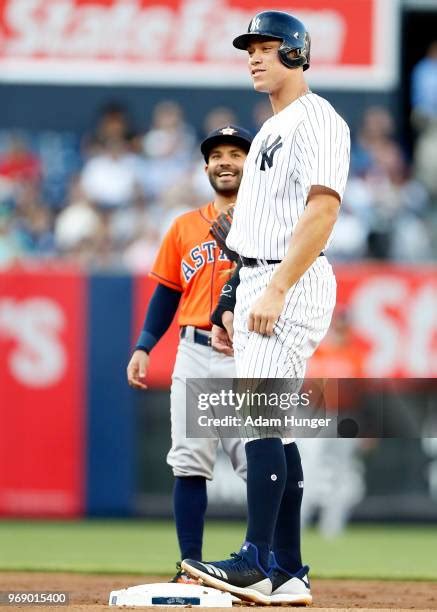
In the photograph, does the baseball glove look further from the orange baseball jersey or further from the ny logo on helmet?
the ny logo on helmet

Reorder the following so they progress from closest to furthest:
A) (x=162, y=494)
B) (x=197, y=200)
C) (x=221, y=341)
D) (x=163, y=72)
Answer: (x=221, y=341), (x=162, y=494), (x=197, y=200), (x=163, y=72)

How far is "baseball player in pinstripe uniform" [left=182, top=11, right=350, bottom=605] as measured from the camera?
456 cm

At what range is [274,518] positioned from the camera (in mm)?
4668

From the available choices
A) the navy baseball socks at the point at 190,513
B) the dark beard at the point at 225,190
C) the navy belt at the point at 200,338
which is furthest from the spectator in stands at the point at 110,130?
the navy baseball socks at the point at 190,513

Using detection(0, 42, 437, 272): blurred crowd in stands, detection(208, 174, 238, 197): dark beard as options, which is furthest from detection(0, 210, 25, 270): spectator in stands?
detection(208, 174, 238, 197): dark beard

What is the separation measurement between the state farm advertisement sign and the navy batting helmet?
282 inches

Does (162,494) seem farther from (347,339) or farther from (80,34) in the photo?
(80,34)

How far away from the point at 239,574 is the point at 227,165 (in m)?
1.82

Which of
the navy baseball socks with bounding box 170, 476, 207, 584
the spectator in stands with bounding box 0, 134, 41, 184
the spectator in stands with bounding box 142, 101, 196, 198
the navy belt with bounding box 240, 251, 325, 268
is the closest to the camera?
the navy belt with bounding box 240, 251, 325, 268

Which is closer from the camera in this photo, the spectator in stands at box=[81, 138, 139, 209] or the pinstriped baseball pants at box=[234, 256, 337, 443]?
the pinstriped baseball pants at box=[234, 256, 337, 443]

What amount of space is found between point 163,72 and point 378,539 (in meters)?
4.72

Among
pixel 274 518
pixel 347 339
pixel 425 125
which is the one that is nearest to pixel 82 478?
pixel 347 339

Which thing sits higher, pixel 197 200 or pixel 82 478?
pixel 197 200

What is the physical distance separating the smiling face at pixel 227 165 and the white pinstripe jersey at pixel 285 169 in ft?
2.67
